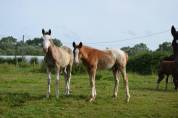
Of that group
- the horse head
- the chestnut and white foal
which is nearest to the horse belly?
the chestnut and white foal

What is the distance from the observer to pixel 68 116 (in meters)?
12.6

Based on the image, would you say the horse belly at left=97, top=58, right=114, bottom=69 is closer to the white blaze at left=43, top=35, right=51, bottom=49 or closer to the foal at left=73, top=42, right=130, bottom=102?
the foal at left=73, top=42, right=130, bottom=102

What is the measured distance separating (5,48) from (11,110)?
5748 cm

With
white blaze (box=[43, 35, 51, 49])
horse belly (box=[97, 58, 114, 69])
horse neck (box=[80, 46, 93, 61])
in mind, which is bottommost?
horse belly (box=[97, 58, 114, 69])

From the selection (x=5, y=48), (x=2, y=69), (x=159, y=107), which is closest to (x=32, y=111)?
(x=159, y=107)

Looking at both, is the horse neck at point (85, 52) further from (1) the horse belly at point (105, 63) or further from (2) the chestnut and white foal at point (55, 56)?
(2) the chestnut and white foal at point (55, 56)

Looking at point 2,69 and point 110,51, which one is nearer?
point 110,51

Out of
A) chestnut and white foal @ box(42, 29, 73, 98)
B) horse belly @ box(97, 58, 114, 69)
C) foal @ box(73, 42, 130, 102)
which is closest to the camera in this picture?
foal @ box(73, 42, 130, 102)

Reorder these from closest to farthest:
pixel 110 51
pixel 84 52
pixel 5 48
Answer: pixel 84 52 → pixel 110 51 → pixel 5 48

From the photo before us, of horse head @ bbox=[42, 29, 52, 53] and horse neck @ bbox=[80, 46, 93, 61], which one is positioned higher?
horse head @ bbox=[42, 29, 52, 53]

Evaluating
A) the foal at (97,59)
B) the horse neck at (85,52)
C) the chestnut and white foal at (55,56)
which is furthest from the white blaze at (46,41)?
the horse neck at (85,52)

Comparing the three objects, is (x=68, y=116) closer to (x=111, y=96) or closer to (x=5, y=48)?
(x=111, y=96)

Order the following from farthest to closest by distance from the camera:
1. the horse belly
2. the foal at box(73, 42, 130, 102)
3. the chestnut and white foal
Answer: the horse belly < the chestnut and white foal < the foal at box(73, 42, 130, 102)

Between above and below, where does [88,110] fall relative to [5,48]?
below
